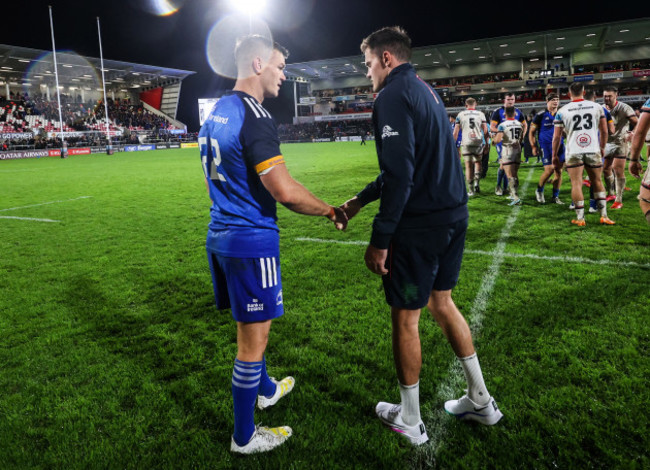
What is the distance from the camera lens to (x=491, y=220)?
8.10 meters

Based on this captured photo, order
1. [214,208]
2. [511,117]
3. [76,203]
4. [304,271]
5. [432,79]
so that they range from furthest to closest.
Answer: [432,79], [76,203], [511,117], [304,271], [214,208]

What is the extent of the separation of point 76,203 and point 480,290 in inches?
429

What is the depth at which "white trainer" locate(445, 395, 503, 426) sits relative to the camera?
8.54 feet

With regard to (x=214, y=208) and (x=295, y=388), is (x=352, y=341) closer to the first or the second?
(x=295, y=388)

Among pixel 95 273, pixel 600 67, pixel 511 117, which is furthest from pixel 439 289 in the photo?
pixel 600 67

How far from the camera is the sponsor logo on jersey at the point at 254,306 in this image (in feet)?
7.39

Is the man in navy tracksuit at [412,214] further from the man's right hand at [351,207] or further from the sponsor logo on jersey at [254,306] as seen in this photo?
the sponsor logo on jersey at [254,306]

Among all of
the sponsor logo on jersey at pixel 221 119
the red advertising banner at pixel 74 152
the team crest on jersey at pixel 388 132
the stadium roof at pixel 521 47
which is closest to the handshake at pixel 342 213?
the team crest on jersey at pixel 388 132

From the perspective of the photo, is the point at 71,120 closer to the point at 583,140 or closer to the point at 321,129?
the point at 321,129

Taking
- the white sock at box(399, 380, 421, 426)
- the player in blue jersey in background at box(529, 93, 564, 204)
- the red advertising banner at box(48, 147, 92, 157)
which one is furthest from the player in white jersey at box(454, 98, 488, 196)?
the red advertising banner at box(48, 147, 92, 157)

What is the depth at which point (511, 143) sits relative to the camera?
9484mm

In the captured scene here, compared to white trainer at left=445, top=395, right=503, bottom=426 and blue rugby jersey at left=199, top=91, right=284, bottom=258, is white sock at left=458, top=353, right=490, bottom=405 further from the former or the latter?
blue rugby jersey at left=199, top=91, right=284, bottom=258

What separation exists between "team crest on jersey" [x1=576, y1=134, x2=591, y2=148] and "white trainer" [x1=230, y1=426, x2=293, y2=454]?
6.89 metres

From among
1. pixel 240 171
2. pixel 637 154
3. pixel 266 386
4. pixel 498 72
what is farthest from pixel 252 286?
pixel 498 72
